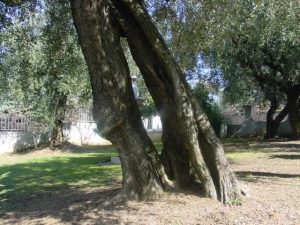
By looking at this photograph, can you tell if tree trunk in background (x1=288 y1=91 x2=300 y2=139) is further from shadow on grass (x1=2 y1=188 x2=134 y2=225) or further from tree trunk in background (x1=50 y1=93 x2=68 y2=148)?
shadow on grass (x1=2 y1=188 x2=134 y2=225)

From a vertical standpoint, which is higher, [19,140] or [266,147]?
[19,140]

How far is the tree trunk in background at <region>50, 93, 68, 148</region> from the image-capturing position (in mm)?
25522

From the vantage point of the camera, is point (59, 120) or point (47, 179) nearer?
point (47, 179)

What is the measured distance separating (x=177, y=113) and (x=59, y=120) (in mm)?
19313

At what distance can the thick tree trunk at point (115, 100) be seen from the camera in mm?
7492

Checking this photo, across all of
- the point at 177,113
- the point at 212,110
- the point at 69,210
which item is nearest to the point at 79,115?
the point at 212,110

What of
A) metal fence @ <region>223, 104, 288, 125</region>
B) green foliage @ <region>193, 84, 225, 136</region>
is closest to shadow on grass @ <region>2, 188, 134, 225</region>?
green foliage @ <region>193, 84, 225, 136</region>

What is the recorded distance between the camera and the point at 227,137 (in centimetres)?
3716

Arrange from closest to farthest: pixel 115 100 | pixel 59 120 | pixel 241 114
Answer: pixel 115 100 → pixel 59 120 → pixel 241 114

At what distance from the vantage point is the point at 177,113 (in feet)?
26.1

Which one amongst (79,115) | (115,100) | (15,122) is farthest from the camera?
(79,115)

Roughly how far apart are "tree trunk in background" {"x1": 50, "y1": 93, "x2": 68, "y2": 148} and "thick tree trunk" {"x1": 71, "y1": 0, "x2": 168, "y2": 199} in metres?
17.4

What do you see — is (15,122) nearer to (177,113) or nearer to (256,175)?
(256,175)

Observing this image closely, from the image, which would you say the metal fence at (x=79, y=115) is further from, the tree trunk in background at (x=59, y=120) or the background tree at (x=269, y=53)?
the background tree at (x=269, y=53)
